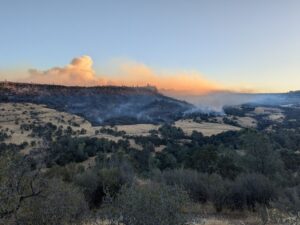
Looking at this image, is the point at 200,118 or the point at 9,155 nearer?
the point at 9,155

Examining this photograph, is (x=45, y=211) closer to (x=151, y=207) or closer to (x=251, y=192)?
(x=151, y=207)

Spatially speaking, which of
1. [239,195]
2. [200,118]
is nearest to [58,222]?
[239,195]

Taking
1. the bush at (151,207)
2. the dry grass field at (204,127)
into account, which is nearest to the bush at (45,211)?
the bush at (151,207)

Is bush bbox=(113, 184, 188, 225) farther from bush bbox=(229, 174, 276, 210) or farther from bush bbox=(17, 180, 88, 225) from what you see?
bush bbox=(229, 174, 276, 210)

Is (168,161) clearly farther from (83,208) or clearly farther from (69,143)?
(83,208)

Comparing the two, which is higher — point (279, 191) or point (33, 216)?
point (33, 216)

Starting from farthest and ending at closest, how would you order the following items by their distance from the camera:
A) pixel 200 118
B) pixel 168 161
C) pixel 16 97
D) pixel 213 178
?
pixel 16 97, pixel 200 118, pixel 168 161, pixel 213 178

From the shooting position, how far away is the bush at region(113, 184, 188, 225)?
17.5 meters

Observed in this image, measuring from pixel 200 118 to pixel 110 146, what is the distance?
8669cm

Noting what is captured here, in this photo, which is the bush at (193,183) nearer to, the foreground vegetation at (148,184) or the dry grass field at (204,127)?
the foreground vegetation at (148,184)

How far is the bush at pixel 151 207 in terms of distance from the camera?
1755 cm

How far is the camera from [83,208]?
2592 cm

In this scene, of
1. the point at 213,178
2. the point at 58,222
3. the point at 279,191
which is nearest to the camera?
the point at 58,222

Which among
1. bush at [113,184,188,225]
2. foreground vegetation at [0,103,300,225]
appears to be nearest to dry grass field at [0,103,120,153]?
foreground vegetation at [0,103,300,225]
